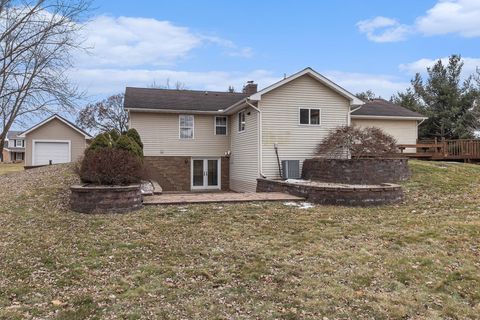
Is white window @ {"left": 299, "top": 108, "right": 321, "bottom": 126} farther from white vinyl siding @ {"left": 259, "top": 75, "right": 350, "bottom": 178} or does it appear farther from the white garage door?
the white garage door

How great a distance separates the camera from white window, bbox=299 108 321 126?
16402 mm

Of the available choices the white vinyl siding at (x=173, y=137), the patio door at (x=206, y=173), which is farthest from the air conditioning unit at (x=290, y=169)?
the patio door at (x=206, y=173)

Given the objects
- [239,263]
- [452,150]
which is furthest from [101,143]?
[452,150]

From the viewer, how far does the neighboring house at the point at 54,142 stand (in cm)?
2667

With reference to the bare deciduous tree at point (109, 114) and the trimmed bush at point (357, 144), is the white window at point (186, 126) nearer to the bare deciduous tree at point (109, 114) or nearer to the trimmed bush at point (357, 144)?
the trimmed bush at point (357, 144)

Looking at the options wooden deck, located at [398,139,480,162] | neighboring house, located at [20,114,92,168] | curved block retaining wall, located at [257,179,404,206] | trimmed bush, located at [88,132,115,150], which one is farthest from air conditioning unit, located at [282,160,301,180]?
neighboring house, located at [20,114,92,168]

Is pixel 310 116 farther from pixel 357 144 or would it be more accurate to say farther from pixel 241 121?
pixel 241 121

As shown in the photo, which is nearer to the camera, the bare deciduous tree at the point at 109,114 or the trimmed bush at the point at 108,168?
the trimmed bush at the point at 108,168

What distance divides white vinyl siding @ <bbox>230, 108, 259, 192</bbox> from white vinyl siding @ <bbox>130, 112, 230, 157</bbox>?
1102mm

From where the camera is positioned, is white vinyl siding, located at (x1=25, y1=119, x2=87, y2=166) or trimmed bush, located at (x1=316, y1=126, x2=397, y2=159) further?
white vinyl siding, located at (x1=25, y1=119, x2=87, y2=166)

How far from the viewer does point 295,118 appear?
1625cm

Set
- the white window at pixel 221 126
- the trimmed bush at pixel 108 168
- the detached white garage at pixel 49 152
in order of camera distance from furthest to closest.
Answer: the detached white garage at pixel 49 152
the white window at pixel 221 126
the trimmed bush at pixel 108 168

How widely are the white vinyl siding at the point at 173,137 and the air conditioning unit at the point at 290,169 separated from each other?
5.37 meters

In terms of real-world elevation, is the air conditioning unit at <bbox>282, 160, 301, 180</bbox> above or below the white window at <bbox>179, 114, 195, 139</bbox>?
below
